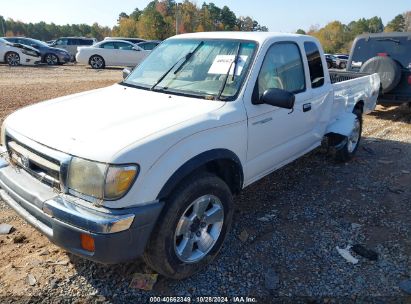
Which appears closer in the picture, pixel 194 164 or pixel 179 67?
pixel 194 164

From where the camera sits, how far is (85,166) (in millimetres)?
2430

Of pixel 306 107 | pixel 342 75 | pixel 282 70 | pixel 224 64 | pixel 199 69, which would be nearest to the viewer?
pixel 224 64

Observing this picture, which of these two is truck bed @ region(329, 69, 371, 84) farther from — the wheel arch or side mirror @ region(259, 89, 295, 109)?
side mirror @ region(259, 89, 295, 109)

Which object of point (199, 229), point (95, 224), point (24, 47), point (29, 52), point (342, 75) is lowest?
point (199, 229)

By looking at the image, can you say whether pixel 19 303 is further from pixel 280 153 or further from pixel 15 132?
pixel 280 153

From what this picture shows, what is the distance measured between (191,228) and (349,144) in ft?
A: 11.8

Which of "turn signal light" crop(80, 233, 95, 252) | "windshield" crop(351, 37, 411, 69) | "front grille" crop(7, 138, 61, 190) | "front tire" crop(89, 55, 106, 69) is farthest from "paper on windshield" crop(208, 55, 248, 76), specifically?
"front tire" crop(89, 55, 106, 69)

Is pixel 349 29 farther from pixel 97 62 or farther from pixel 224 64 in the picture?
pixel 224 64

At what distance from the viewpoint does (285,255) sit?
3355 mm

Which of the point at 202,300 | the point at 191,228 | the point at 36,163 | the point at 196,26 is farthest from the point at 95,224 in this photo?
the point at 196,26

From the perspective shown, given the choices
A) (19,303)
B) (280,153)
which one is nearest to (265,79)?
(280,153)

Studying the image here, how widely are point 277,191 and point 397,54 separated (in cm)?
591

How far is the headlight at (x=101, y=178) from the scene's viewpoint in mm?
2375

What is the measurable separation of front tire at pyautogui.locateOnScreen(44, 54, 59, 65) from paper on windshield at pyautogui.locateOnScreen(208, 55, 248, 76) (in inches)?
774
